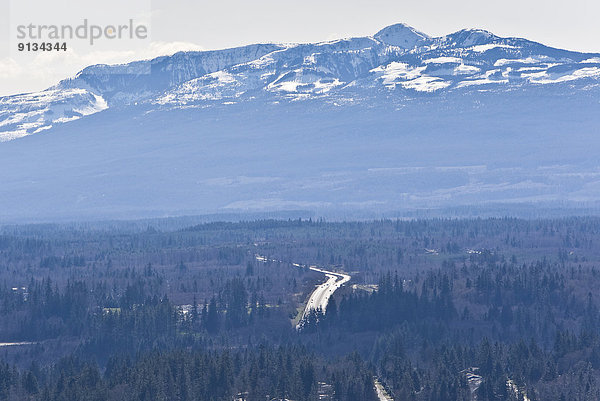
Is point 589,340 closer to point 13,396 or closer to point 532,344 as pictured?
point 532,344

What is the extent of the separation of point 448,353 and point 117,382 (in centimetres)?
3551

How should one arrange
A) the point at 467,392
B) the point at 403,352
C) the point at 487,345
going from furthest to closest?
the point at 403,352
the point at 487,345
the point at 467,392

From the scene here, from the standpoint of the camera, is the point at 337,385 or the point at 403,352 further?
the point at 403,352

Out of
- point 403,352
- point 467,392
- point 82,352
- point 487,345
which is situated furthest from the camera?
point 82,352

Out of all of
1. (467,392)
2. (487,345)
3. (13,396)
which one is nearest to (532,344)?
(487,345)

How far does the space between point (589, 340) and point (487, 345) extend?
41.5 ft

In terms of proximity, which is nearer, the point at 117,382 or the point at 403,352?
the point at 117,382

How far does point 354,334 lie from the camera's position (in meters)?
195

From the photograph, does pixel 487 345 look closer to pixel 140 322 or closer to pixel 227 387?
pixel 227 387

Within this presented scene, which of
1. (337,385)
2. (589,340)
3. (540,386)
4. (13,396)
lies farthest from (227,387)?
(589,340)

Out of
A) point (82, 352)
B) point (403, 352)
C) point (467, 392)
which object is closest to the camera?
point (467, 392)

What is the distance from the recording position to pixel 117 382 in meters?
149

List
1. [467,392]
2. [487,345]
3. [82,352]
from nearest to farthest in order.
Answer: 1. [467,392]
2. [487,345]
3. [82,352]

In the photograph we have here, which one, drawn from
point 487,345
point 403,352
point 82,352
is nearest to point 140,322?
point 82,352
